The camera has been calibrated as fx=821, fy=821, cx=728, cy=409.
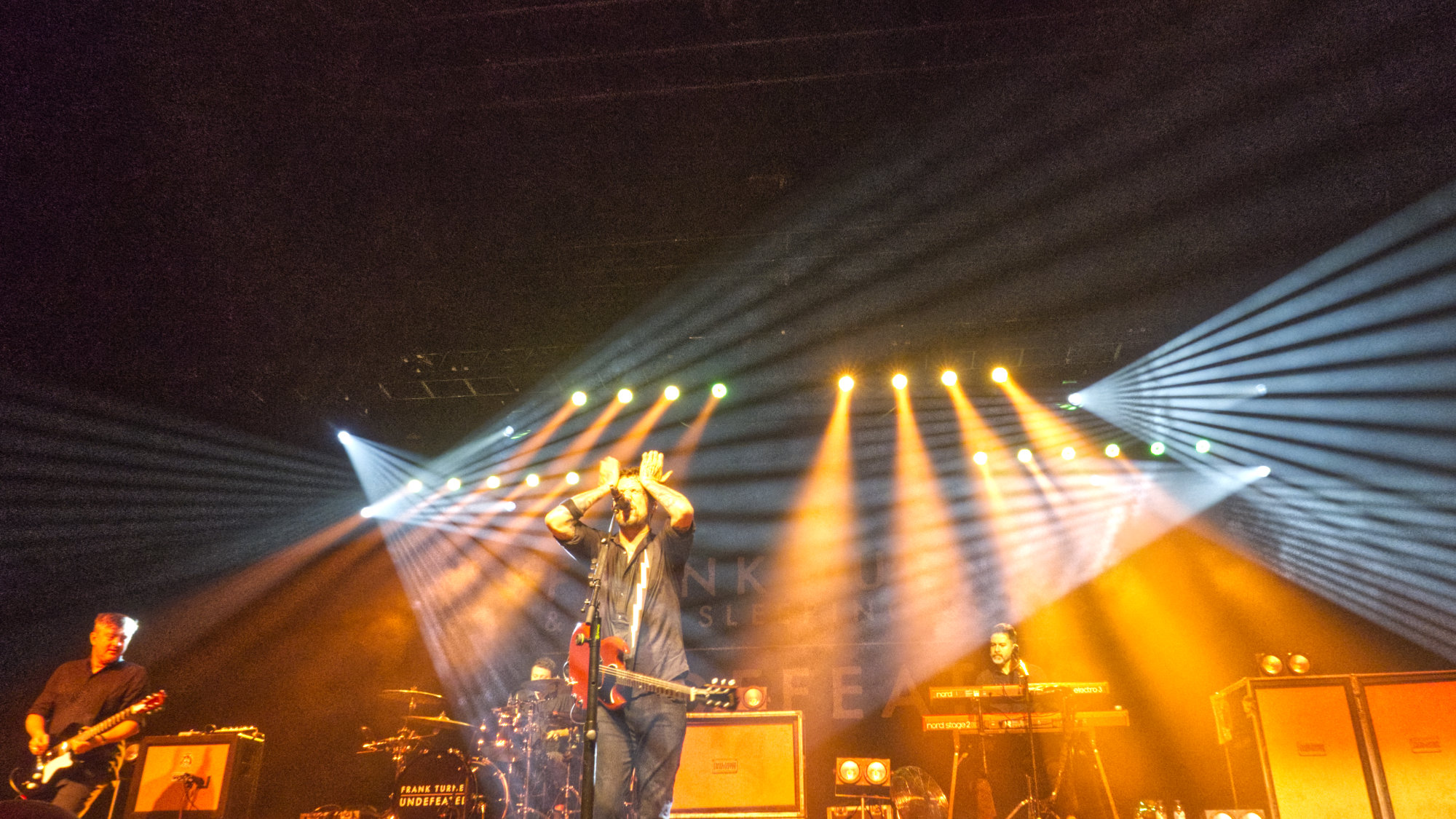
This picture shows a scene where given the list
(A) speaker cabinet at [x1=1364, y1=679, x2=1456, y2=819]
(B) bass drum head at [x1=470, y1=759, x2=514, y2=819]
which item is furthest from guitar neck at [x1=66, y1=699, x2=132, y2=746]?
(A) speaker cabinet at [x1=1364, y1=679, x2=1456, y2=819]

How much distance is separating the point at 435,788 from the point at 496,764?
556 millimetres

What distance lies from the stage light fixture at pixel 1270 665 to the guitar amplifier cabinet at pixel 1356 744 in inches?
8.4

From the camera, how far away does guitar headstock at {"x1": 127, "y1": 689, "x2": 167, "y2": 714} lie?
5426mm

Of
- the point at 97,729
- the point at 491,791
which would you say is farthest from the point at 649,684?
the point at 97,729

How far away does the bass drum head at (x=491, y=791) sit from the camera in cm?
661

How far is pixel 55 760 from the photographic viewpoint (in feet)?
17.1

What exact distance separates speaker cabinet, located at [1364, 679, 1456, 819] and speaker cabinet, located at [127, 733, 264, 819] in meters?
8.48

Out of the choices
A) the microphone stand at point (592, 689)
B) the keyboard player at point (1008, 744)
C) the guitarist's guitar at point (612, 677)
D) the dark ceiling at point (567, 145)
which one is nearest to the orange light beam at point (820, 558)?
the keyboard player at point (1008, 744)

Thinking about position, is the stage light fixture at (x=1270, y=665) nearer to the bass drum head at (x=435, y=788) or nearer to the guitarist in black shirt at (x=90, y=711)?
the bass drum head at (x=435, y=788)

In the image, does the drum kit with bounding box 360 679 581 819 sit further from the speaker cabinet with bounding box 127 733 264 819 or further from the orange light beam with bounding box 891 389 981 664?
the orange light beam with bounding box 891 389 981 664

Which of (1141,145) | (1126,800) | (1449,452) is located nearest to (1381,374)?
(1449,452)

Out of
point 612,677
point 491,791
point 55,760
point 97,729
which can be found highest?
point 612,677

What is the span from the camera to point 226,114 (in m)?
5.45

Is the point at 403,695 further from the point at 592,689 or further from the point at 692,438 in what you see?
the point at 592,689
